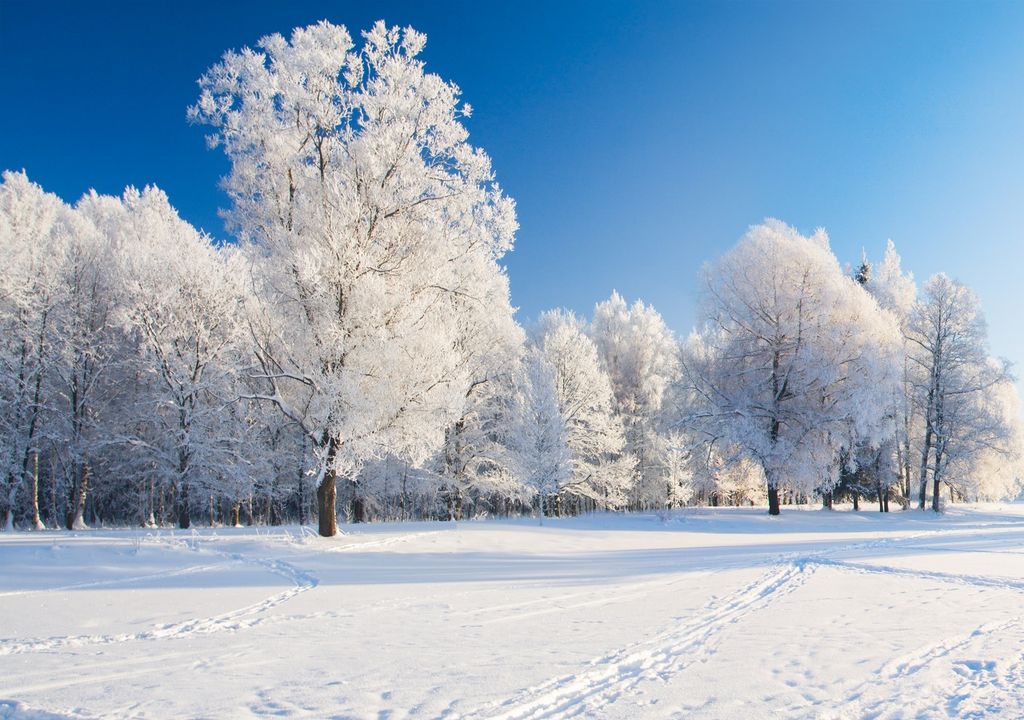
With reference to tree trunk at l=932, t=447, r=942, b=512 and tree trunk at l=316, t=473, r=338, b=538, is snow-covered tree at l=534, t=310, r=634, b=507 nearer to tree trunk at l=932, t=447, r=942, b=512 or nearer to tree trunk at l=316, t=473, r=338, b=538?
tree trunk at l=932, t=447, r=942, b=512

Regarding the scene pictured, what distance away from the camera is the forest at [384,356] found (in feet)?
50.0

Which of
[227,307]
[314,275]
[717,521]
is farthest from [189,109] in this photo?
[717,521]

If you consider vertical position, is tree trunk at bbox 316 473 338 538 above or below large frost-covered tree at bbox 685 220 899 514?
below

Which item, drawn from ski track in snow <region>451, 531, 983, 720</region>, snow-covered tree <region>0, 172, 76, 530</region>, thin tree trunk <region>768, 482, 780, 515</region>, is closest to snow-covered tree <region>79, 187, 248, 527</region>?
snow-covered tree <region>0, 172, 76, 530</region>

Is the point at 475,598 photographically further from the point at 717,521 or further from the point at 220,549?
the point at 717,521

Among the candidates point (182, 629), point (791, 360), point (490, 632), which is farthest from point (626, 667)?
point (791, 360)

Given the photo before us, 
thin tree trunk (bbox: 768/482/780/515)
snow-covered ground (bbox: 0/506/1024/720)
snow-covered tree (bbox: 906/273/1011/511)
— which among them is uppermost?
snow-covered tree (bbox: 906/273/1011/511)

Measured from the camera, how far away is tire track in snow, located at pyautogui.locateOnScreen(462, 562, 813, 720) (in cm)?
454

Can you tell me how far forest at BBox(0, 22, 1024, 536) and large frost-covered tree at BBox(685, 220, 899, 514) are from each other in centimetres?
12

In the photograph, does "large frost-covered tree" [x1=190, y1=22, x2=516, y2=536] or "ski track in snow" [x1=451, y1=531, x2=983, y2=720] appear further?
"large frost-covered tree" [x1=190, y1=22, x2=516, y2=536]

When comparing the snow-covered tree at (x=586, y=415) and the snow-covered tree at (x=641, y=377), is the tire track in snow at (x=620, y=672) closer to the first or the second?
the snow-covered tree at (x=586, y=415)

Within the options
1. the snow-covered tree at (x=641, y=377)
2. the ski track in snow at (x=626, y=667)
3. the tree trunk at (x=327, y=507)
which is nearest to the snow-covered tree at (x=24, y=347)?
the tree trunk at (x=327, y=507)

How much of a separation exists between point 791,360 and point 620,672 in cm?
2546

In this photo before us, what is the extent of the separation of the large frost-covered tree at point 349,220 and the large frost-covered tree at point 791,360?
55.9 feet
